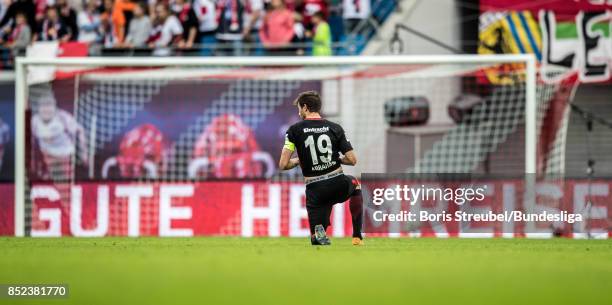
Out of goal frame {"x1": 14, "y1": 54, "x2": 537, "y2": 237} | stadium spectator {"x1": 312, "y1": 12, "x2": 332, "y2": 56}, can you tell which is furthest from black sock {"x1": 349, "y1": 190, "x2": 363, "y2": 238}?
stadium spectator {"x1": 312, "y1": 12, "x2": 332, "y2": 56}

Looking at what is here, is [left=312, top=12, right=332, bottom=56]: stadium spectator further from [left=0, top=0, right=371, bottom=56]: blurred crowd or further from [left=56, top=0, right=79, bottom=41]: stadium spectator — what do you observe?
[left=56, top=0, right=79, bottom=41]: stadium spectator

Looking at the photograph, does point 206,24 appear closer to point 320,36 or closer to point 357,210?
point 320,36

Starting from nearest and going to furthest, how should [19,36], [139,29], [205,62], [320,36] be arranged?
[205,62] → [320,36] → [139,29] → [19,36]

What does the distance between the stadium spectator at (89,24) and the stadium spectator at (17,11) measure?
0.83 metres

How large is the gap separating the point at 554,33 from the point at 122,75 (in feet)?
23.9

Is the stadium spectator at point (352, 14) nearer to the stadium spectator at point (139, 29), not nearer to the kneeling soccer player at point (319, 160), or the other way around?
the stadium spectator at point (139, 29)

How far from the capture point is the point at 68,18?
22.0m

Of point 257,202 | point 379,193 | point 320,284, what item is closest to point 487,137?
point 257,202

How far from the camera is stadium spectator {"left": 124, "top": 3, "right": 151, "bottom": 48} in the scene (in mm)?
21594

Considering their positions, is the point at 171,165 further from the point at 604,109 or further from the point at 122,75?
the point at 604,109

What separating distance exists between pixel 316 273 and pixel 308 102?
380cm

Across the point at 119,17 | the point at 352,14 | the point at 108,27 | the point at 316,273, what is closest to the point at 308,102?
the point at 316,273

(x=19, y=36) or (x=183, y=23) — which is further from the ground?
(x=183, y=23)

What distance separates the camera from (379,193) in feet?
42.3
